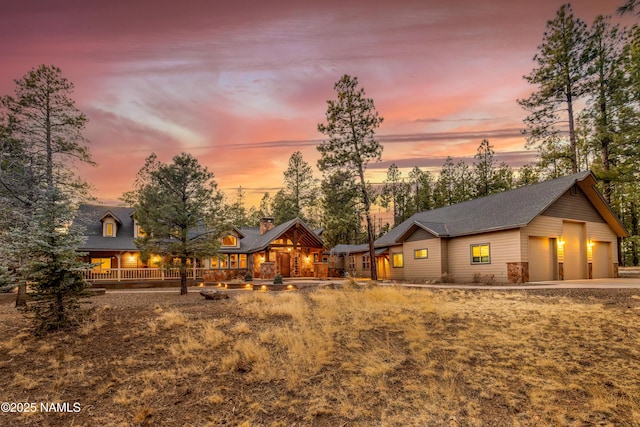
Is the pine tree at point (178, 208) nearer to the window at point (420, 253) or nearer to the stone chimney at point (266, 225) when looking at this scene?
the window at point (420, 253)

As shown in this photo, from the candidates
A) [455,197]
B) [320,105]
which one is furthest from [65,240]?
[455,197]

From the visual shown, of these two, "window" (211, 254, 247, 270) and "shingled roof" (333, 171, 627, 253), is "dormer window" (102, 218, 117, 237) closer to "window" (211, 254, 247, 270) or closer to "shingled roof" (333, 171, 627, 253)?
"window" (211, 254, 247, 270)

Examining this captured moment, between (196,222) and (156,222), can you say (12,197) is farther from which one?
(196,222)

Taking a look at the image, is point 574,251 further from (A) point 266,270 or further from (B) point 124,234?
(B) point 124,234

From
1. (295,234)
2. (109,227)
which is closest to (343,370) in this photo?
(295,234)

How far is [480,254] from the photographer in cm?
2131

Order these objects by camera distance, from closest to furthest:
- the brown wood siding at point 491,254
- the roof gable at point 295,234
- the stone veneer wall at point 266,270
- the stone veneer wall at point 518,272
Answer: the stone veneer wall at point 518,272 < the brown wood siding at point 491,254 < the stone veneer wall at point 266,270 < the roof gable at point 295,234

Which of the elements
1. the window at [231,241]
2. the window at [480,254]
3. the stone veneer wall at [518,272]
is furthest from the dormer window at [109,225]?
the stone veneer wall at [518,272]

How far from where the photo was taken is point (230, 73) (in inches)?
685

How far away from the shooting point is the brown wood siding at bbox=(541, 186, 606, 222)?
20172mm

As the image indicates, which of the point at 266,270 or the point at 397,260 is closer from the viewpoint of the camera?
the point at 397,260

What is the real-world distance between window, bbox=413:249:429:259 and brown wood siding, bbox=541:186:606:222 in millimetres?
7717

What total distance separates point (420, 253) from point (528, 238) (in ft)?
24.8

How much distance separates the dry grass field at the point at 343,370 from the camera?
16.1 feet
